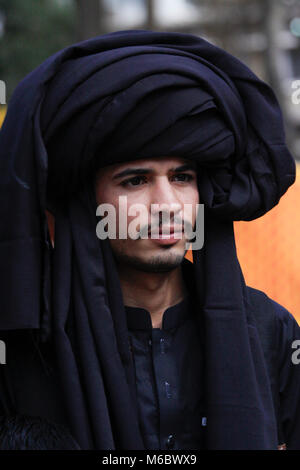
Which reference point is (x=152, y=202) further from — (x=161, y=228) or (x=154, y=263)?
(x=154, y=263)

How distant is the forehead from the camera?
7.41 ft

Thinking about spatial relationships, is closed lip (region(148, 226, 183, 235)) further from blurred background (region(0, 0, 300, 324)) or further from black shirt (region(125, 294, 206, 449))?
blurred background (region(0, 0, 300, 324))

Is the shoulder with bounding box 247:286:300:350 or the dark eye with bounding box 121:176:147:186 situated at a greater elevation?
the dark eye with bounding box 121:176:147:186

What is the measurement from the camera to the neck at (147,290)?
8.03 feet

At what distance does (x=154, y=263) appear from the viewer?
7.55 ft

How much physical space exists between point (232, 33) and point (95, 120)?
34.1ft

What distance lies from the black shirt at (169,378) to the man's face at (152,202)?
0.24 m

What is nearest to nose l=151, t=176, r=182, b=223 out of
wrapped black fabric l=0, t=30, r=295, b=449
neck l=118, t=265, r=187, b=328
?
wrapped black fabric l=0, t=30, r=295, b=449

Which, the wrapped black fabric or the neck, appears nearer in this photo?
the wrapped black fabric

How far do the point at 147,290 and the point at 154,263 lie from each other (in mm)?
192

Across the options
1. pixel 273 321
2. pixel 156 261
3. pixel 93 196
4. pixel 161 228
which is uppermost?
pixel 93 196

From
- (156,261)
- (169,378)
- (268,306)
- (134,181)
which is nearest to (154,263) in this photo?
(156,261)

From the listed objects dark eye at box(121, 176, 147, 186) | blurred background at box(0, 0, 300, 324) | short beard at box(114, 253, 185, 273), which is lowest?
short beard at box(114, 253, 185, 273)

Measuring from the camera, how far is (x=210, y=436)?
2248mm
